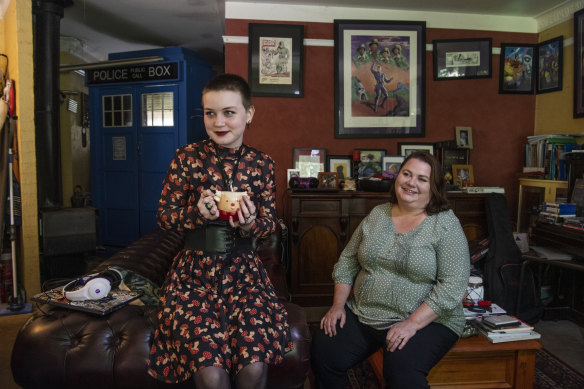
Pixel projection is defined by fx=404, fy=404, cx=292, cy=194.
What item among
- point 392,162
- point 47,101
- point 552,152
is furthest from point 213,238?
point 47,101

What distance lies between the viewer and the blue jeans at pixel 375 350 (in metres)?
1.61

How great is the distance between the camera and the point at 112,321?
1.62 metres

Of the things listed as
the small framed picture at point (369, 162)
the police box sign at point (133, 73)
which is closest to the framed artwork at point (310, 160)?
the small framed picture at point (369, 162)

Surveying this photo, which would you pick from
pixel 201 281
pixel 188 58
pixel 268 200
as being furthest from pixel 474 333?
pixel 188 58

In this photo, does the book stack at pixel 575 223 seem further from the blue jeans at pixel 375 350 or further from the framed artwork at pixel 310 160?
the framed artwork at pixel 310 160

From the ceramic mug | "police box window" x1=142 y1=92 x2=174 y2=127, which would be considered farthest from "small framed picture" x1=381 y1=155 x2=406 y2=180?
"police box window" x1=142 y1=92 x2=174 y2=127

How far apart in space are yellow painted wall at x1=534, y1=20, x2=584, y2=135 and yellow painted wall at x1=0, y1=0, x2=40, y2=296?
4.93 meters

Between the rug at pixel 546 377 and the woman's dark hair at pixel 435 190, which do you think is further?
the rug at pixel 546 377

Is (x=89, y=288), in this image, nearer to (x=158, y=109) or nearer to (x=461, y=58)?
(x=461, y=58)

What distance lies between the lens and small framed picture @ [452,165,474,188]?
4.11 metres

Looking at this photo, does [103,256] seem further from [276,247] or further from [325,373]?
[325,373]

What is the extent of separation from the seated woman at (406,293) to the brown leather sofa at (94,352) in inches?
9.9

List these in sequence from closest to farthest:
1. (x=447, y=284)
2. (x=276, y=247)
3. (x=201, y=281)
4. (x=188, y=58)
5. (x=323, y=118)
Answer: (x=201, y=281)
(x=447, y=284)
(x=276, y=247)
(x=323, y=118)
(x=188, y=58)

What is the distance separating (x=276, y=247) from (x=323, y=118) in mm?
1692
